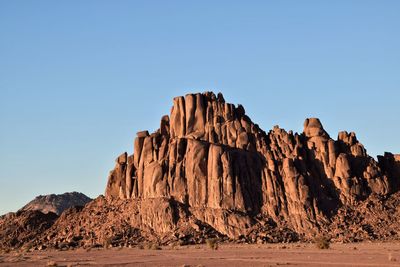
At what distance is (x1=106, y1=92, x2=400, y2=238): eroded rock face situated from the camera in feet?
365

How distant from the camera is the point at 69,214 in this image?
130 m

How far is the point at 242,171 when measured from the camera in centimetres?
11512

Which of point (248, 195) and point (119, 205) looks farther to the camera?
point (119, 205)

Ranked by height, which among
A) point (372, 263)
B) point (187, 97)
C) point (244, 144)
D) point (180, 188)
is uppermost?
point (187, 97)

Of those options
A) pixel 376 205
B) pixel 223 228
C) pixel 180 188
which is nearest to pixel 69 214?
pixel 180 188

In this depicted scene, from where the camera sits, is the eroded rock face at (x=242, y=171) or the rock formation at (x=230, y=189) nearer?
the rock formation at (x=230, y=189)

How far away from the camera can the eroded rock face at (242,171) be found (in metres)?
111

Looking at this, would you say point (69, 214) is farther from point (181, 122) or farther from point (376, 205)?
point (376, 205)

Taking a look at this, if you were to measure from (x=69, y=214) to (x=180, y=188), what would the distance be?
27394 mm

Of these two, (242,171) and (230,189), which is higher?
(242,171)

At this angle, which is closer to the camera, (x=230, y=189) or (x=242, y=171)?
(x=230, y=189)

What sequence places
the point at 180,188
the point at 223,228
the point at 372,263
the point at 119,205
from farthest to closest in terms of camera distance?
the point at 119,205 → the point at 180,188 → the point at 223,228 → the point at 372,263

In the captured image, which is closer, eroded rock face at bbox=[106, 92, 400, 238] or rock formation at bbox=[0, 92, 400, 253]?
rock formation at bbox=[0, 92, 400, 253]

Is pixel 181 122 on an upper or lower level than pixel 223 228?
upper
